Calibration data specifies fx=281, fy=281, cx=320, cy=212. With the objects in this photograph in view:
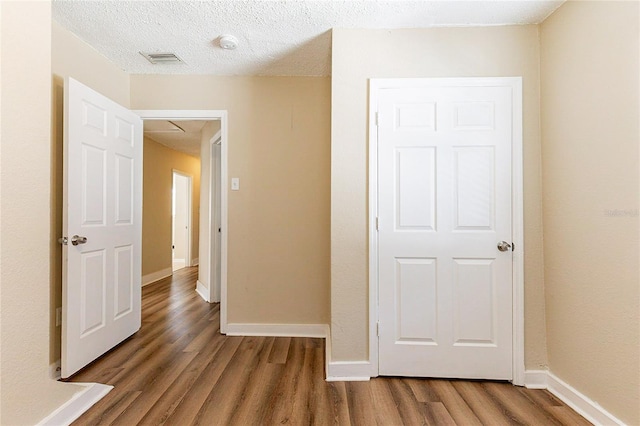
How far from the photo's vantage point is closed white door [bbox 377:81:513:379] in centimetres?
185

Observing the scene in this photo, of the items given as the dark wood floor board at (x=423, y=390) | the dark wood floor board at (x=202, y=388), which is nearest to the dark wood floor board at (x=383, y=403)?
the dark wood floor board at (x=423, y=390)

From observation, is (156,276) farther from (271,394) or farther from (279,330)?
(271,394)

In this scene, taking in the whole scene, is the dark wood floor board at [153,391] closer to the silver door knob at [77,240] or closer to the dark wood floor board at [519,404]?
the silver door knob at [77,240]

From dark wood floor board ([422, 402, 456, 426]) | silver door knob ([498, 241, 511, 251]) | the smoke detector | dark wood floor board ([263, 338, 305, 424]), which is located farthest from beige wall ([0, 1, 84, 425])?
silver door knob ([498, 241, 511, 251])

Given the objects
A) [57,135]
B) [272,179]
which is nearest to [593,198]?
[272,179]

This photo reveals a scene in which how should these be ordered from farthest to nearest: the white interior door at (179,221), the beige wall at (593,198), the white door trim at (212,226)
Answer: the white interior door at (179,221)
the white door trim at (212,226)
the beige wall at (593,198)

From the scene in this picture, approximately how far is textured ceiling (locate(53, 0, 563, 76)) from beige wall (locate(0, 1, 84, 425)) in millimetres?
610

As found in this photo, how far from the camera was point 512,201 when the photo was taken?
1.84 metres

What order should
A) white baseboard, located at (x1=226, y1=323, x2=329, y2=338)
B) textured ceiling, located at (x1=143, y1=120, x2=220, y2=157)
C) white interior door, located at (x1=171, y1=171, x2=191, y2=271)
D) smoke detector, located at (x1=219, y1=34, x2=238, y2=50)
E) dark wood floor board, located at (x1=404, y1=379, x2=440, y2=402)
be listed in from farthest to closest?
white interior door, located at (x1=171, y1=171, x2=191, y2=271) → textured ceiling, located at (x1=143, y1=120, x2=220, y2=157) → white baseboard, located at (x1=226, y1=323, x2=329, y2=338) → smoke detector, located at (x1=219, y1=34, x2=238, y2=50) → dark wood floor board, located at (x1=404, y1=379, x2=440, y2=402)

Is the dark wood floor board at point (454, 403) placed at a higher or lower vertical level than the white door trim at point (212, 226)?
lower

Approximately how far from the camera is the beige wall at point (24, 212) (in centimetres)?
120

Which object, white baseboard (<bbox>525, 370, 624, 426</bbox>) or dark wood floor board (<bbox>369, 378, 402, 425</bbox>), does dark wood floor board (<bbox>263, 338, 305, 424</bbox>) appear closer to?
dark wood floor board (<bbox>369, 378, 402, 425</bbox>)

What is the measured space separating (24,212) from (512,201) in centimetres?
267

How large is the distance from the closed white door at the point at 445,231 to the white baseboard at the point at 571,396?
164 mm
